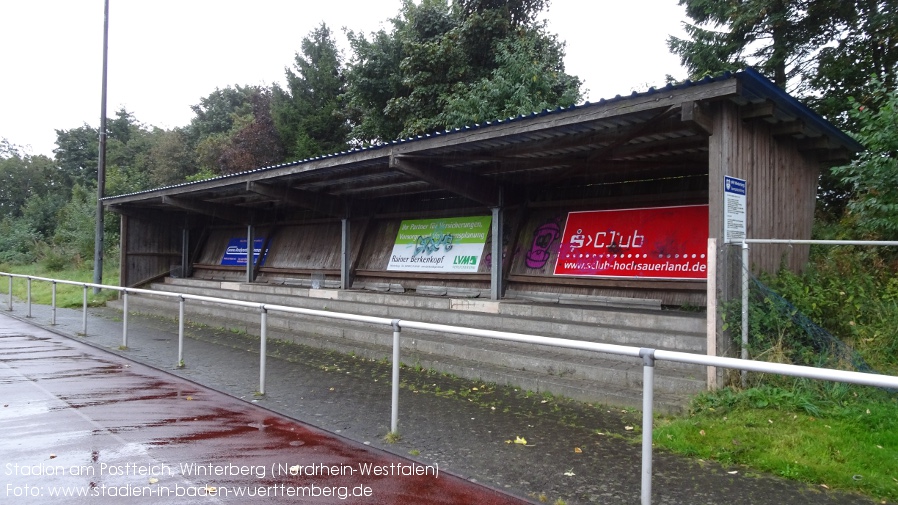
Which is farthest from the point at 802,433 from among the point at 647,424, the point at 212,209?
the point at 212,209

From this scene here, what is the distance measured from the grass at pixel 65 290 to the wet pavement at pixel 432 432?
898 centimetres

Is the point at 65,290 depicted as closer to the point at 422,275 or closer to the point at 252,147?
the point at 422,275

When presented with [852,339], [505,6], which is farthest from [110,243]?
[852,339]

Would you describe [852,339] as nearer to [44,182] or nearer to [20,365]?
[20,365]

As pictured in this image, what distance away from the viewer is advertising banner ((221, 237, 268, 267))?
16.9 metres

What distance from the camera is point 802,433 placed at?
4.72m

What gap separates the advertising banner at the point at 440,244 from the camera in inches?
458

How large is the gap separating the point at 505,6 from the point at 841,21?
918cm

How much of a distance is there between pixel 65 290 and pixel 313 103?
17.9m

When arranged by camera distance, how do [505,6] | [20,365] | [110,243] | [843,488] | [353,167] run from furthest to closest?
[110,243] → [505,6] → [353,167] → [20,365] → [843,488]

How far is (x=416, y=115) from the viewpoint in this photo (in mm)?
19172

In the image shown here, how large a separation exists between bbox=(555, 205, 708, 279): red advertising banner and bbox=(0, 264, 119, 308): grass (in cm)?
1371

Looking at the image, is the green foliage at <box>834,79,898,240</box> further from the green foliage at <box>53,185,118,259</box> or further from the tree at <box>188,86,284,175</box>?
the tree at <box>188,86,284,175</box>

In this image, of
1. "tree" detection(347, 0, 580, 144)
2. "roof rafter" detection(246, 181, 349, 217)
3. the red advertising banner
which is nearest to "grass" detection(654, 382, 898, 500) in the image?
the red advertising banner
